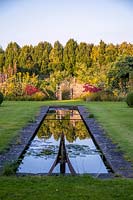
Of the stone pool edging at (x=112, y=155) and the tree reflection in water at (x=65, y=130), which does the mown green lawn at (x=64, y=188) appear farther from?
the tree reflection in water at (x=65, y=130)

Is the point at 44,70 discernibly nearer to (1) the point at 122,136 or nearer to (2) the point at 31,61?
(2) the point at 31,61

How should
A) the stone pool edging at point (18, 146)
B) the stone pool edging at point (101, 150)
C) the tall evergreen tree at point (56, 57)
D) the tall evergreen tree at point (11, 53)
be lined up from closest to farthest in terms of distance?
the stone pool edging at point (101, 150) < the stone pool edging at point (18, 146) < the tall evergreen tree at point (56, 57) < the tall evergreen tree at point (11, 53)

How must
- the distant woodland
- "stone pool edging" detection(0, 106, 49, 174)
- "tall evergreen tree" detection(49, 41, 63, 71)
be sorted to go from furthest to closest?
"tall evergreen tree" detection(49, 41, 63, 71) < the distant woodland < "stone pool edging" detection(0, 106, 49, 174)

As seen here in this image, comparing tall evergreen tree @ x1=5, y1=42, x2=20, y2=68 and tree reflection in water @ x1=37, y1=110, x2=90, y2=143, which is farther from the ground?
tall evergreen tree @ x1=5, y1=42, x2=20, y2=68

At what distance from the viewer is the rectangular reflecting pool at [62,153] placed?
5.48 metres

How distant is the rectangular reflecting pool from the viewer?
548 cm

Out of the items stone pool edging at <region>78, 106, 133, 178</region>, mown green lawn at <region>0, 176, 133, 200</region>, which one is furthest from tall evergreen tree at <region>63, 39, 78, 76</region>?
mown green lawn at <region>0, 176, 133, 200</region>

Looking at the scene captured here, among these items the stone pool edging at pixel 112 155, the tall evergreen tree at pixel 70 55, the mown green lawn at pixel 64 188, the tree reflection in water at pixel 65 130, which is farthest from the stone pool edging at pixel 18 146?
the tall evergreen tree at pixel 70 55

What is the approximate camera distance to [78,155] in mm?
6789

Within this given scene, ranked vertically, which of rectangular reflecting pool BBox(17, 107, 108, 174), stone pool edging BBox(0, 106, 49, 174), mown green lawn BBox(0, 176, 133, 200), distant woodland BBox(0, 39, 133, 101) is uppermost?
distant woodland BBox(0, 39, 133, 101)

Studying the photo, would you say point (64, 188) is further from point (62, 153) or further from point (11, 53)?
point (11, 53)

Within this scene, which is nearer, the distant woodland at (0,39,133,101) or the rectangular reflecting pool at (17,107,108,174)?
the rectangular reflecting pool at (17,107,108,174)

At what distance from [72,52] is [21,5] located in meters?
27.0

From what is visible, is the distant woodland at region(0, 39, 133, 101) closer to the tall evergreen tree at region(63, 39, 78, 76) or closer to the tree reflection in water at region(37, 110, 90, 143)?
the tall evergreen tree at region(63, 39, 78, 76)
